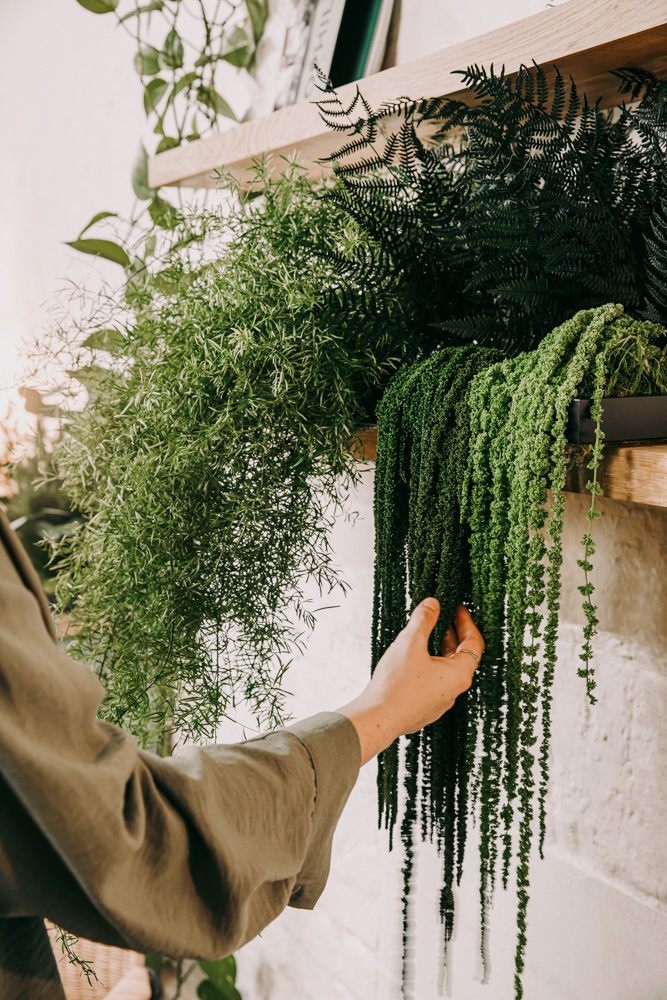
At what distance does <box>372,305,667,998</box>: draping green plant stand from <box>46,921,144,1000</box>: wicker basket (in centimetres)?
124

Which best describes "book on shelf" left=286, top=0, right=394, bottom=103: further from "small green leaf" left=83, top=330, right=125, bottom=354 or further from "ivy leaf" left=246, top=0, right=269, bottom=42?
"small green leaf" left=83, top=330, right=125, bottom=354

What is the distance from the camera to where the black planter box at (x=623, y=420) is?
44 cm

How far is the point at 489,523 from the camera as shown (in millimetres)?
503

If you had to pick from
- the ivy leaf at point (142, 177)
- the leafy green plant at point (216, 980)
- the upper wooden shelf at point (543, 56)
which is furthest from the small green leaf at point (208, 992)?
the ivy leaf at point (142, 177)

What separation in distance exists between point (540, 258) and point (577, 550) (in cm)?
31

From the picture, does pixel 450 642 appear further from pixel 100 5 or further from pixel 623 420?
pixel 100 5

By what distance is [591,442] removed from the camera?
438 millimetres

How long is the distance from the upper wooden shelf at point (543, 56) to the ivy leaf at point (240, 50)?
55 cm

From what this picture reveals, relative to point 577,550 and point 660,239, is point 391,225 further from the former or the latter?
point 577,550

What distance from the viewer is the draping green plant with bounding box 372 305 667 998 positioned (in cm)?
45

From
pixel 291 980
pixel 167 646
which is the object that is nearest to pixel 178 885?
pixel 167 646

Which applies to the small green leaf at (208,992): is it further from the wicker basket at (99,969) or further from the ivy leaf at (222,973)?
the wicker basket at (99,969)

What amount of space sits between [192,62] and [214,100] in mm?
191

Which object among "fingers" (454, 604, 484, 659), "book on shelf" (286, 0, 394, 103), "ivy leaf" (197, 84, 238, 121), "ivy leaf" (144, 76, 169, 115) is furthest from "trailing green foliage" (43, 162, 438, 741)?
"ivy leaf" (144, 76, 169, 115)
